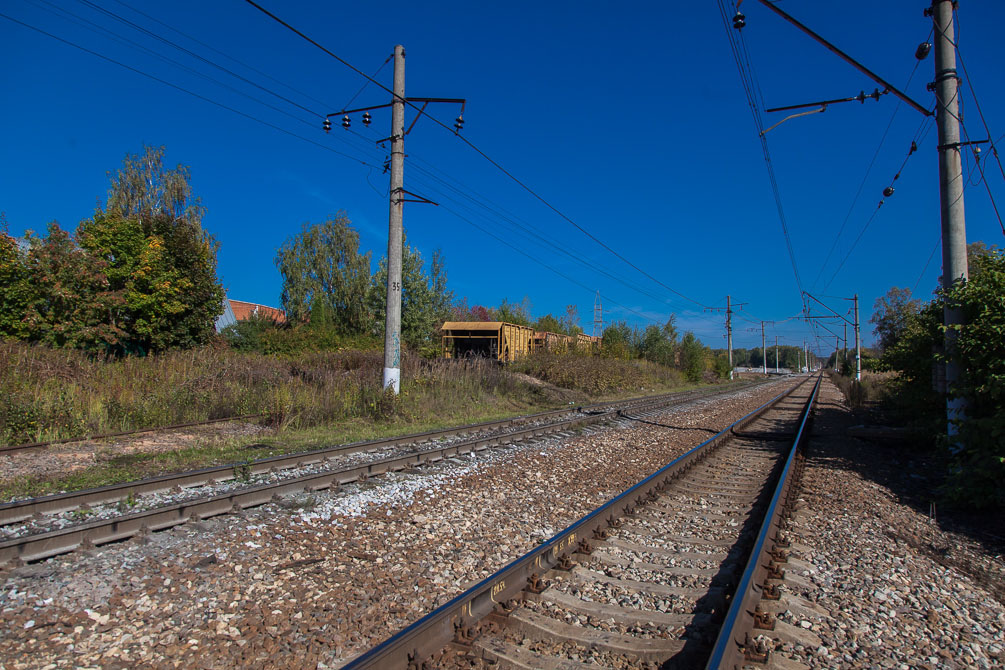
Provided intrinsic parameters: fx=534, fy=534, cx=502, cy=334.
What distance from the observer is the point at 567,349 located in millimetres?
26766

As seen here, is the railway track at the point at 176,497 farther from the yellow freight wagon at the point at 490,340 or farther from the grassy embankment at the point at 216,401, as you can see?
the yellow freight wagon at the point at 490,340

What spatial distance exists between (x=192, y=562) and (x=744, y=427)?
14.2 meters

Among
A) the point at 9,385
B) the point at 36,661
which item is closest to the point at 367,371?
the point at 9,385

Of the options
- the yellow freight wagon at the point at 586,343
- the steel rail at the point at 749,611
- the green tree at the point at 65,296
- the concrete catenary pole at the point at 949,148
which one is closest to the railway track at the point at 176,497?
the steel rail at the point at 749,611

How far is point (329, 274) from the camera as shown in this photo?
4669 centimetres

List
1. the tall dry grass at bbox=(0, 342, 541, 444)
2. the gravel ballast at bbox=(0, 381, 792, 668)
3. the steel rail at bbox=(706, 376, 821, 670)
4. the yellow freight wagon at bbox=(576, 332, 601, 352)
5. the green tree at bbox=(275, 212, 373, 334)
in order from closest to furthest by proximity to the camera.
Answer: the steel rail at bbox=(706, 376, 821, 670), the gravel ballast at bbox=(0, 381, 792, 668), the tall dry grass at bbox=(0, 342, 541, 444), the yellow freight wagon at bbox=(576, 332, 601, 352), the green tree at bbox=(275, 212, 373, 334)

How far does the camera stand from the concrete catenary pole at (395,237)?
1412cm

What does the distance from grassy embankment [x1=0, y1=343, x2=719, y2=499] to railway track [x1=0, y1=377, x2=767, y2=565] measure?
1045 mm

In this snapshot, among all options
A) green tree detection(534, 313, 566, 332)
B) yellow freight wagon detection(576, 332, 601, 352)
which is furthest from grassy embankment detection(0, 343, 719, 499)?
green tree detection(534, 313, 566, 332)

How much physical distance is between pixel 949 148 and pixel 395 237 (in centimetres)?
1169

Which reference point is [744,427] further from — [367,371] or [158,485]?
[158,485]

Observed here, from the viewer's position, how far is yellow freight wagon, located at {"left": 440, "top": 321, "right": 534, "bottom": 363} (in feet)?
90.2

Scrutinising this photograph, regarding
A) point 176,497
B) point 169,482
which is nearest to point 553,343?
point 169,482

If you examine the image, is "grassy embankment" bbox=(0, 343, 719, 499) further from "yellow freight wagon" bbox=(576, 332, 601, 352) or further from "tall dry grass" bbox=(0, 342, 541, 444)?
"yellow freight wagon" bbox=(576, 332, 601, 352)
